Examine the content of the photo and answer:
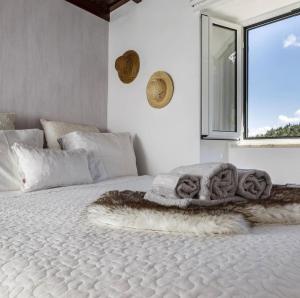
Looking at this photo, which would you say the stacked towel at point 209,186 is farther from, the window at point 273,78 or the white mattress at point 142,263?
the window at point 273,78

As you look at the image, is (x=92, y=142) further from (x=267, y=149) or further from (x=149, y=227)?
(x=149, y=227)

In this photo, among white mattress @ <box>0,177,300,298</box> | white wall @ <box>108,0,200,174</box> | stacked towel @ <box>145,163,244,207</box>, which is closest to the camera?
white mattress @ <box>0,177,300,298</box>

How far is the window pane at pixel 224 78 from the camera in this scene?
8.11 ft

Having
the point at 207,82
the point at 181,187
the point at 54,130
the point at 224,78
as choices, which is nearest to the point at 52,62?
the point at 54,130

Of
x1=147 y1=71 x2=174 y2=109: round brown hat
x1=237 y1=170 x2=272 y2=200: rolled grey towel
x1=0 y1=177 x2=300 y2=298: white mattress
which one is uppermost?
x1=147 y1=71 x2=174 y2=109: round brown hat

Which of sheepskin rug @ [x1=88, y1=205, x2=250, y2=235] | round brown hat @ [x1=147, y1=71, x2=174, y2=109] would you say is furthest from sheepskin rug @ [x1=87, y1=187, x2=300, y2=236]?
round brown hat @ [x1=147, y1=71, x2=174, y2=109]

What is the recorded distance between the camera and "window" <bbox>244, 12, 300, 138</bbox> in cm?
230

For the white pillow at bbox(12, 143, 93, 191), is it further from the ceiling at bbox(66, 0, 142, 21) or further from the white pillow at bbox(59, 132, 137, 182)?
the ceiling at bbox(66, 0, 142, 21)

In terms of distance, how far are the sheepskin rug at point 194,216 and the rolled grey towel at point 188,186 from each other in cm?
8

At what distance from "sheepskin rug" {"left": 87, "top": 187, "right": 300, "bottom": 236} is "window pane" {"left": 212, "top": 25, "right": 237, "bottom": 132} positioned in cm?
149

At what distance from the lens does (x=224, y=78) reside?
254 centimetres

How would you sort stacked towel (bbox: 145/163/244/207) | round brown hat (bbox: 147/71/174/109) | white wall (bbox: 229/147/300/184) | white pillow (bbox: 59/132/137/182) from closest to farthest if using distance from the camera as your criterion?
stacked towel (bbox: 145/163/244/207) < white wall (bbox: 229/147/300/184) < white pillow (bbox: 59/132/137/182) < round brown hat (bbox: 147/71/174/109)

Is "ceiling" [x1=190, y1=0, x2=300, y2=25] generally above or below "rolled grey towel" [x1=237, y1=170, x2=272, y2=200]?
above

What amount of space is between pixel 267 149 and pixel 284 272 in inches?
70.6
